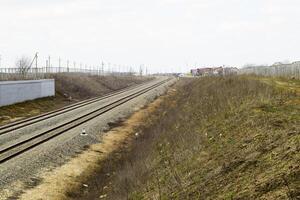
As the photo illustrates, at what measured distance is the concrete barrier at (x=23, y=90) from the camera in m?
33.6

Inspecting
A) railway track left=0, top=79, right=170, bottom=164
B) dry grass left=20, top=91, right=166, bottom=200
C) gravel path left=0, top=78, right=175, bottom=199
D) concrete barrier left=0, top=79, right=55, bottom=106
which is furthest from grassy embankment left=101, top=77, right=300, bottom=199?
concrete barrier left=0, top=79, right=55, bottom=106

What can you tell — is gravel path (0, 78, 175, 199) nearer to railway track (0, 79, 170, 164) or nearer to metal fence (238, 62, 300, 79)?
railway track (0, 79, 170, 164)

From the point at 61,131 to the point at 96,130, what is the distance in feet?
7.21

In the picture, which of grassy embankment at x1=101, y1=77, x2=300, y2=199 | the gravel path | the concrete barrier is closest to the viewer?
grassy embankment at x1=101, y1=77, x2=300, y2=199

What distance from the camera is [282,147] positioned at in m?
7.75

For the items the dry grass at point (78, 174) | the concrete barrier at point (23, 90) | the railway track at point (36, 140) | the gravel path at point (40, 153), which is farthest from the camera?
the concrete barrier at point (23, 90)

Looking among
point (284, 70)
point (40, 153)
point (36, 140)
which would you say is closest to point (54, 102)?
point (36, 140)

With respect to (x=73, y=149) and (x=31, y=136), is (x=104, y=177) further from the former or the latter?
(x=31, y=136)

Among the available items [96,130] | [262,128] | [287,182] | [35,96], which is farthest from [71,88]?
[287,182]

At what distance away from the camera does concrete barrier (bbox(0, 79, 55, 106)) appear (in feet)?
110

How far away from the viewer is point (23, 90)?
124 feet

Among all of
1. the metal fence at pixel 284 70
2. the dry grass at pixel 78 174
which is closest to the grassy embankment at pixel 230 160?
the dry grass at pixel 78 174

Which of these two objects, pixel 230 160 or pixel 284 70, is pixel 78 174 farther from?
pixel 284 70

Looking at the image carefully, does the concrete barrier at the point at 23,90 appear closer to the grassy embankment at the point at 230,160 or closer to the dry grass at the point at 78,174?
the dry grass at the point at 78,174
